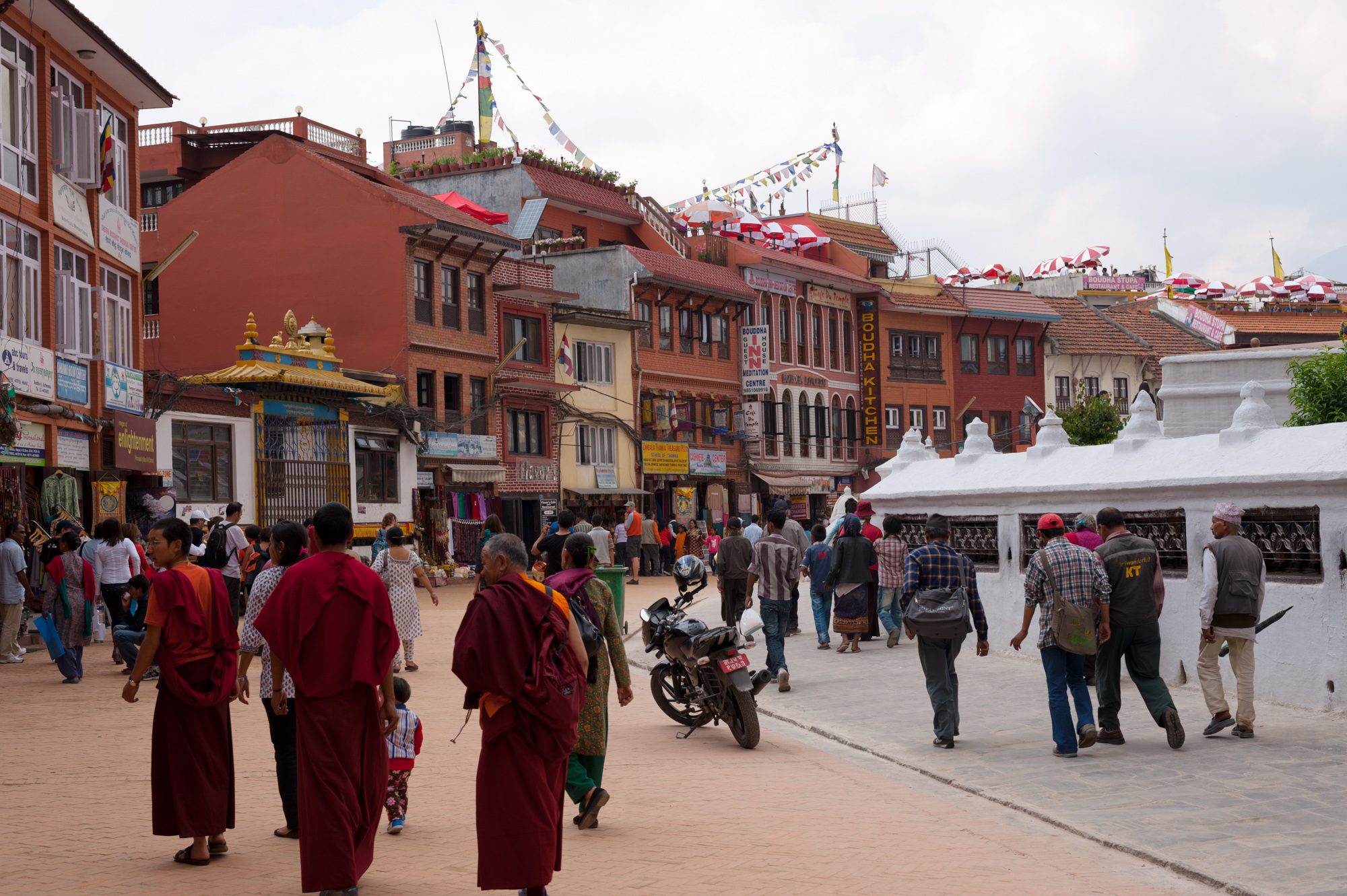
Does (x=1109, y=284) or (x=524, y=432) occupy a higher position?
(x=1109, y=284)

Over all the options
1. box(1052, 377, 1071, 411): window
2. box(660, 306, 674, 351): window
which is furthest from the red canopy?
box(1052, 377, 1071, 411): window

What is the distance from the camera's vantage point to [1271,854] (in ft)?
24.4

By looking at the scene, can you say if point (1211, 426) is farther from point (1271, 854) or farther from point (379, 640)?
point (379, 640)

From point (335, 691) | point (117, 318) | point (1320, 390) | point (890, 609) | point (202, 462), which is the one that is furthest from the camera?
point (202, 462)

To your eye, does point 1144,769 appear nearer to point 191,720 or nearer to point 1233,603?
point 1233,603

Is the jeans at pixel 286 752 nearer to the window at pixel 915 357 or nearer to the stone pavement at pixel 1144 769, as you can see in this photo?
the stone pavement at pixel 1144 769

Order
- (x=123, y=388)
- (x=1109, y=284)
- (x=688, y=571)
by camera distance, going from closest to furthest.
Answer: (x=688, y=571), (x=123, y=388), (x=1109, y=284)

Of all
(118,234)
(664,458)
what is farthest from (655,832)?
(664,458)

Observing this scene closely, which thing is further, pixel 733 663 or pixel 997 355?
pixel 997 355

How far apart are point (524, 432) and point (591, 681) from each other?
113 ft

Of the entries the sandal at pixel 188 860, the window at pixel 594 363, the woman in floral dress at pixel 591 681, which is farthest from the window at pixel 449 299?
the sandal at pixel 188 860

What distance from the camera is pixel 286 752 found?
7.85 metres

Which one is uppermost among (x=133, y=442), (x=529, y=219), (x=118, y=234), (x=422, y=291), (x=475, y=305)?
(x=529, y=219)

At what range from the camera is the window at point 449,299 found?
39656 millimetres
